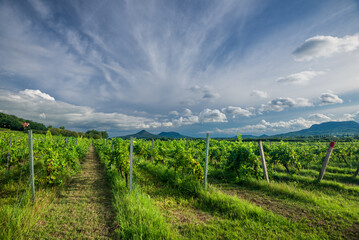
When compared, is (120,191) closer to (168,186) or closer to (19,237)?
(168,186)

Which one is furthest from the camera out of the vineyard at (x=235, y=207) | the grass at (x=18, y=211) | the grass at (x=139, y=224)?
the vineyard at (x=235, y=207)

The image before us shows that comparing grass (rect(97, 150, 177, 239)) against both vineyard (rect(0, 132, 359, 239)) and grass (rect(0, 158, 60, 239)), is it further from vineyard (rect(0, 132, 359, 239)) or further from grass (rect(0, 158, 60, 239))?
grass (rect(0, 158, 60, 239))

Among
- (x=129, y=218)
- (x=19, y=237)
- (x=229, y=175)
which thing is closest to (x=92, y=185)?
(x=19, y=237)

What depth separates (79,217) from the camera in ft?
11.9

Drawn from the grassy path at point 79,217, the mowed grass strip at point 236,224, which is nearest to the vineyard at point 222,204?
the mowed grass strip at point 236,224

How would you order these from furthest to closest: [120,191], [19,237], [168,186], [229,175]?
[229,175] → [168,186] → [120,191] → [19,237]

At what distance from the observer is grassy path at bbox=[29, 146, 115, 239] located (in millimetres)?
3041

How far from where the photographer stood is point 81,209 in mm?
3992

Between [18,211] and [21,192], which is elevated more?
[18,211]

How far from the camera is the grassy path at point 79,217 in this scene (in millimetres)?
3041

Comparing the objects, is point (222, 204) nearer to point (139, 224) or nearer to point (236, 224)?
point (236, 224)

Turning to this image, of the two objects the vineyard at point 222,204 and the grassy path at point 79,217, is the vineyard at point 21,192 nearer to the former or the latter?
the vineyard at point 222,204

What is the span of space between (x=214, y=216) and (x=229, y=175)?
3.69 metres

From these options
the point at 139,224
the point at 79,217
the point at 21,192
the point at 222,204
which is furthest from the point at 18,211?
the point at 222,204
